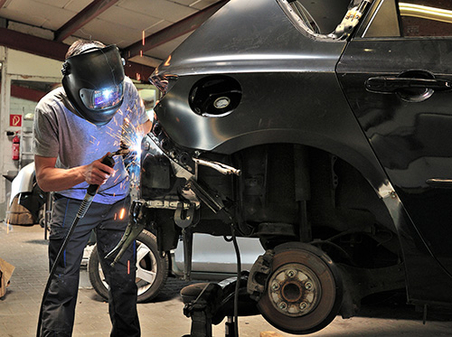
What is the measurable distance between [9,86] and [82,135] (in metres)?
10.5

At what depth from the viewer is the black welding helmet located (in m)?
2.19

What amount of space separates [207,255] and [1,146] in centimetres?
946

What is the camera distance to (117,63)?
2.27m

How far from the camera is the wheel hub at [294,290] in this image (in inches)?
83.7

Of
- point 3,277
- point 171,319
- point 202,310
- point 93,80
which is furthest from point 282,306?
point 3,277

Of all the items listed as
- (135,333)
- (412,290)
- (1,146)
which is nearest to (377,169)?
(412,290)

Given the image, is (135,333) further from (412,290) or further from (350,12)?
(350,12)

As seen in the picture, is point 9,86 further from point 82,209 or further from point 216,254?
point 82,209

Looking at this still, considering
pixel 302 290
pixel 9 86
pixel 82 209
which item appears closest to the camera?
pixel 302 290

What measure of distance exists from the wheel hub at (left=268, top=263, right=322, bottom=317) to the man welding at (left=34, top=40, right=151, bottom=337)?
0.91 metres

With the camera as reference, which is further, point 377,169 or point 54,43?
point 54,43

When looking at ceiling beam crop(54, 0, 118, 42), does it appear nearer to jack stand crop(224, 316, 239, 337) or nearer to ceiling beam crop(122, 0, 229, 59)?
ceiling beam crop(122, 0, 229, 59)

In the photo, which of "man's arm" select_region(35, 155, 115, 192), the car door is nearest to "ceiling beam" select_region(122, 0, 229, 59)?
"man's arm" select_region(35, 155, 115, 192)

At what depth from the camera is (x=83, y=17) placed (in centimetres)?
1118
